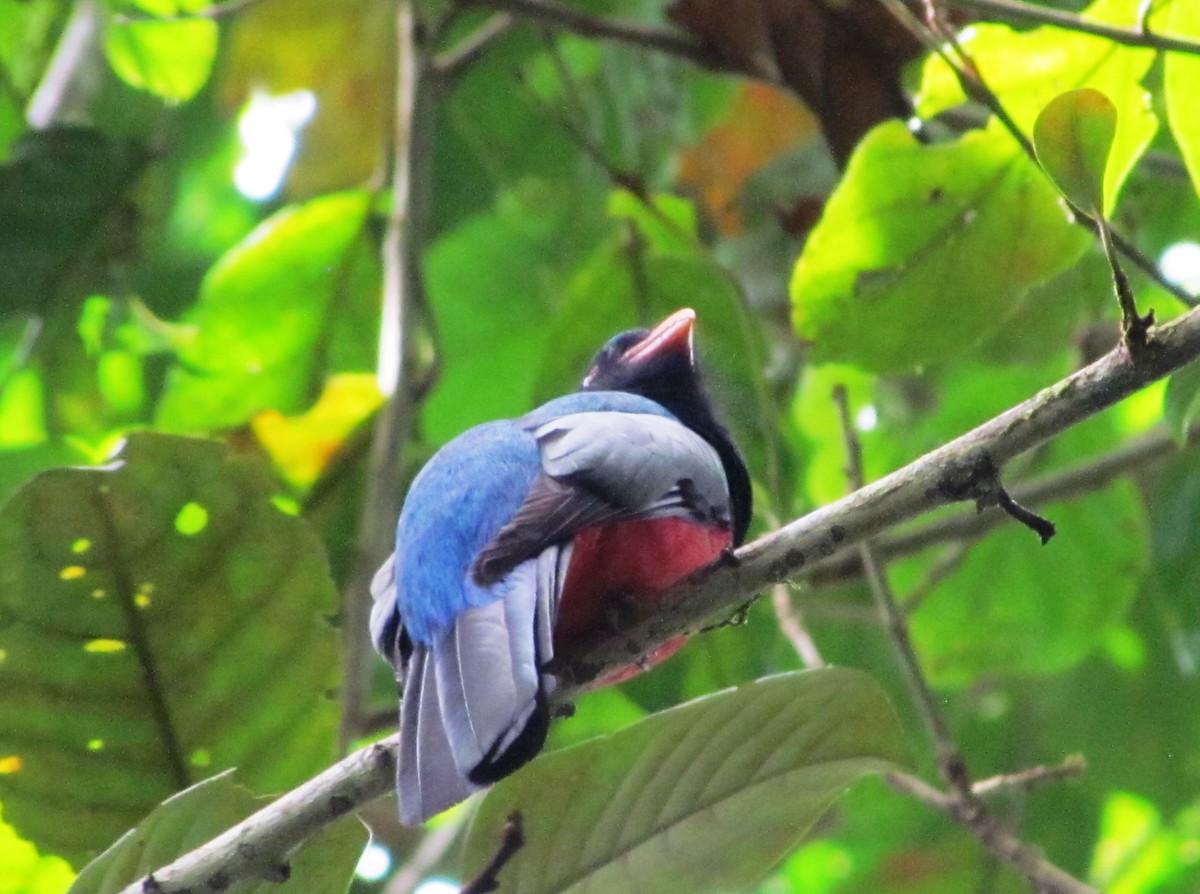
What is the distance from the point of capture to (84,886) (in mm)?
2252

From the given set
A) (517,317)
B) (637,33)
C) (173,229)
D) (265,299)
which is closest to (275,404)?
(265,299)

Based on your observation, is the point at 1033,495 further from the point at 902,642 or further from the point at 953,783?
the point at 953,783

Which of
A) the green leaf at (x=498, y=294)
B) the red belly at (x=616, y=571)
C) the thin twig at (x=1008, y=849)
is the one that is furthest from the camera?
the green leaf at (x=498, y=294)

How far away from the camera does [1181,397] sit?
246 centimetres

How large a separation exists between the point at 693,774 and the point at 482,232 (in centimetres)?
305

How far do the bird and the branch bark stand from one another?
0.07 m

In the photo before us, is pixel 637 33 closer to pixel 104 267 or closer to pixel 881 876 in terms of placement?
pixel 104 267

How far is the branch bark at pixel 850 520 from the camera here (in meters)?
2.04

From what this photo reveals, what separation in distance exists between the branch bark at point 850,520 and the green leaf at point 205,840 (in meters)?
0.09

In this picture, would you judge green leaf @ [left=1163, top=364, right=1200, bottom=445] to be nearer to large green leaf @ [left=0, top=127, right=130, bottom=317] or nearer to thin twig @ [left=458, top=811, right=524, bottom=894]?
thin twig @ [left=458, top=811, right=524, bottom=894]

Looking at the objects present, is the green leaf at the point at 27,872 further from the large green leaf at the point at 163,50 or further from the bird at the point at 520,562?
the large green leaf at the point at 163,50

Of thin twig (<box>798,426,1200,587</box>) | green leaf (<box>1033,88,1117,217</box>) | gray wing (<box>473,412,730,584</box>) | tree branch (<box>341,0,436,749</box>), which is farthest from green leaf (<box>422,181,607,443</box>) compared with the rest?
green leaf (<box>1033,88,1117,217</box>)

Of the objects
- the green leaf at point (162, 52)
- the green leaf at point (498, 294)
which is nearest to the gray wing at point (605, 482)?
the green leaf at point (498, 294)

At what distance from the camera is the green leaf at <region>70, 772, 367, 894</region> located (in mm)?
2271
